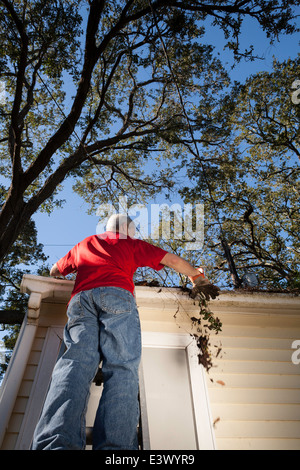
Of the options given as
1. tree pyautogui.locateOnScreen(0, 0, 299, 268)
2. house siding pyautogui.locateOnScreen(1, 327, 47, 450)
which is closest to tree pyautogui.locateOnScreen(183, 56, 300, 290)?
tree pyautogui.locateOnScreen(0, 0, 299, 268)

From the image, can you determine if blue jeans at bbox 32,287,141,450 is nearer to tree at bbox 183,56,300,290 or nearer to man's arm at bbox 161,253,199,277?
man's arm at bbox 161,253,199,277

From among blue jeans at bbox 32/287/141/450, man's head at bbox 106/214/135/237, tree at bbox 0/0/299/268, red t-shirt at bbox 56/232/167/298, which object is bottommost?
blue jeans at bbox 32/287/141/450

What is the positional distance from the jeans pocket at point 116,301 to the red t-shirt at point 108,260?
88mm

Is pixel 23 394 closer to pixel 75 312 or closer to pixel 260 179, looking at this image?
pixel 75 312

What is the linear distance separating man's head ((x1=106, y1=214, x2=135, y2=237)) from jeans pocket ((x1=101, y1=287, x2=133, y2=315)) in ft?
2.63

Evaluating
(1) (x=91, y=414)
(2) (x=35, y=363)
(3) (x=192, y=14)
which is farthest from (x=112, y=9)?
(1) (x=91, y=414)

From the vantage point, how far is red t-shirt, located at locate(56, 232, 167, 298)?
7.63ft

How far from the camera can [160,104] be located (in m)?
10.1

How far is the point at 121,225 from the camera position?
289cm

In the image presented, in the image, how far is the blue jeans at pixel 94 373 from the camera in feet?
4.72

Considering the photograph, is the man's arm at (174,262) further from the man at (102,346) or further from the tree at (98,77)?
the tree at (98,77)

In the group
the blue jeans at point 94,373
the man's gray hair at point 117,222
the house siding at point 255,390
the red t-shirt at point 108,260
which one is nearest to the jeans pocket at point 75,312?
the blue jeans at point 94,373

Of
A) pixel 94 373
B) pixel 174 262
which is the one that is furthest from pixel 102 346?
pixel 174 262

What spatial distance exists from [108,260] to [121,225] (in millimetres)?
533
